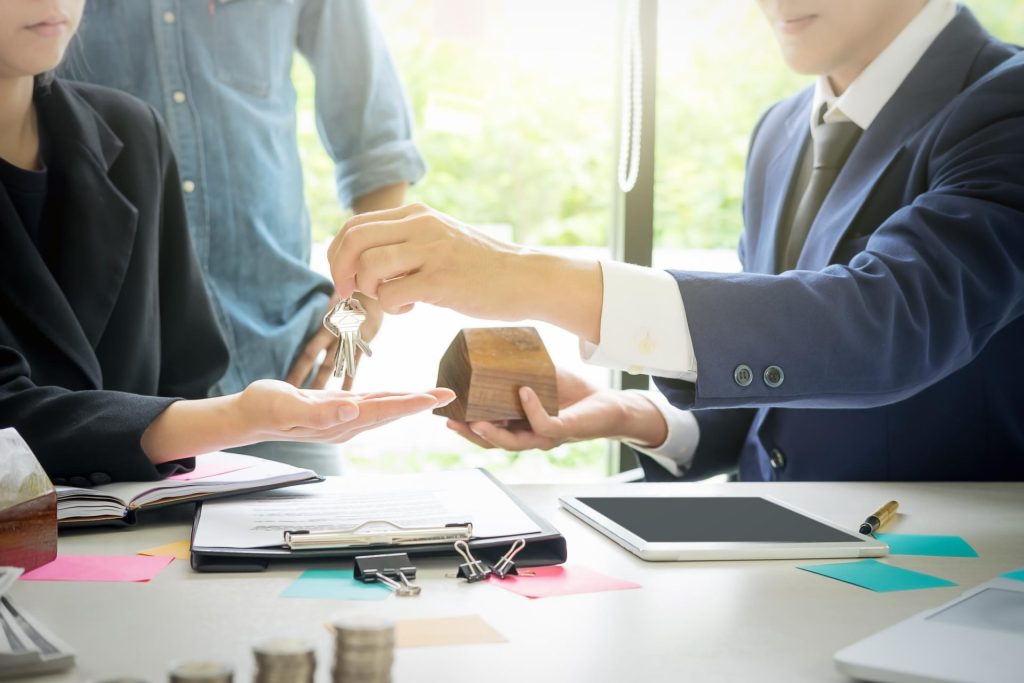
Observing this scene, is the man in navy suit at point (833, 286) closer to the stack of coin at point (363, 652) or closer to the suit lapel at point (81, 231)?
the suit lapel at point (81, 231)

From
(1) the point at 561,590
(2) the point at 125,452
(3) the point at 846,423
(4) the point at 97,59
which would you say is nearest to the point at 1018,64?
(3) the point at 846,423

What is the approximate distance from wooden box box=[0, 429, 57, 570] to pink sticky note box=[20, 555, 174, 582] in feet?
0.05

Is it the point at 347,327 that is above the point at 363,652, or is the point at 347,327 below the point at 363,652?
above

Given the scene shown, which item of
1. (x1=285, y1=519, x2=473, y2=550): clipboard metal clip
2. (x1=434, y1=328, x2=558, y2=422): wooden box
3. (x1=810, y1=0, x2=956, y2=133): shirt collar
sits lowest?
(x1=285, y1=519, x2=473, y2=550): clipboard metal clip

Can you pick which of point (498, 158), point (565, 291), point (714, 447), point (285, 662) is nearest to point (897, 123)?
point (714, 447)

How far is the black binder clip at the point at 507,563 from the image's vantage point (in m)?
0.98

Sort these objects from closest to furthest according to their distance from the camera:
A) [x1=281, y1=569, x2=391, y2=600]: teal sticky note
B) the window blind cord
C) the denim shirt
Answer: [x1=281, y1=569, x2=391, y2=600]: teal sticky note < the denim shirt < the window blind cord

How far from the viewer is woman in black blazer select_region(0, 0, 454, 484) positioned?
1.28m

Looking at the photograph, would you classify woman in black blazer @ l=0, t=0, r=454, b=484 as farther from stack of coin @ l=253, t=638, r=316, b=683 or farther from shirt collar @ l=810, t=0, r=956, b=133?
shirt collar @ l=810, t=0, r=956, b=133

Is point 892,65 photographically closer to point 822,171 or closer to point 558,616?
point 822,171

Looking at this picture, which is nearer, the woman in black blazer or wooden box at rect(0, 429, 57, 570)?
wooden box at rect(0, 429, 57, 570)

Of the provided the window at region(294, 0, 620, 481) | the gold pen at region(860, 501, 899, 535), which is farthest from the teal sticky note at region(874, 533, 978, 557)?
the window at region(294, 0, 620, 481)

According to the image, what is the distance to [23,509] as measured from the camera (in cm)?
98

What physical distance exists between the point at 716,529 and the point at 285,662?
2.36 ft
